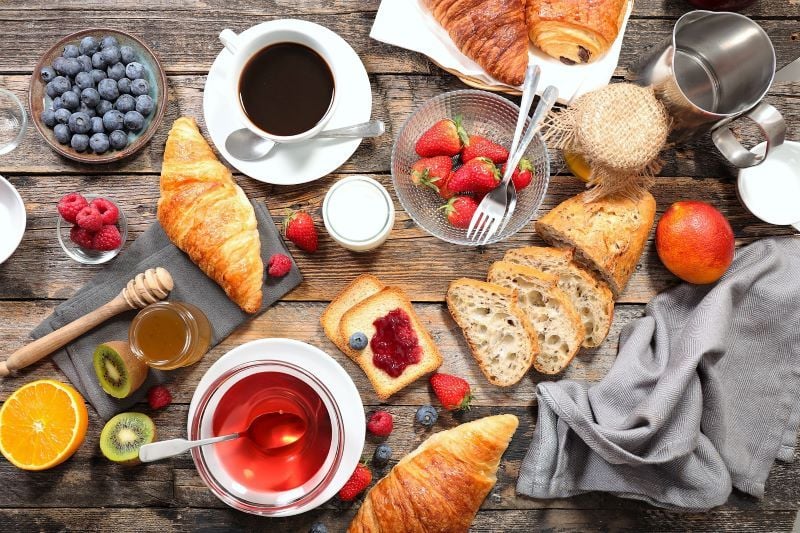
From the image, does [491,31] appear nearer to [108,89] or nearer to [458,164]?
[458,164]

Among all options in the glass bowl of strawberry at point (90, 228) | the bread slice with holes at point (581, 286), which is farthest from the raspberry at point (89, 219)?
the bread slice with holes at point (581, 286)

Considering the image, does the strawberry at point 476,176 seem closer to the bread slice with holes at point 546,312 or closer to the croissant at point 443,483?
the bread slice with holes at point 546,312

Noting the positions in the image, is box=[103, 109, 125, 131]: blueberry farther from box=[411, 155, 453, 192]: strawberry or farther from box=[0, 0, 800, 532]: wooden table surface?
box=[411, 155, 453, 192]: strawberry

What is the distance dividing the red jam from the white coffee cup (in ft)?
2.04

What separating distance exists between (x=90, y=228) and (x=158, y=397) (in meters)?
0.56

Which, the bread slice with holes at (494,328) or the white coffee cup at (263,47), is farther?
the bread slice with holes at (494,328)

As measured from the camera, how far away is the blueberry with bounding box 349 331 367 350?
201 centimetres

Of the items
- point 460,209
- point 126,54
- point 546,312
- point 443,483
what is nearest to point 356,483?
point 443,483

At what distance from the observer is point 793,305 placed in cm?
202

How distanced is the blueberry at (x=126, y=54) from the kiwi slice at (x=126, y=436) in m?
1.11

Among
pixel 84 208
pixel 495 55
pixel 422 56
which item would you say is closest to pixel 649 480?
pixel 495 55

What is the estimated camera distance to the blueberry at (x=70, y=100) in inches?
77.4

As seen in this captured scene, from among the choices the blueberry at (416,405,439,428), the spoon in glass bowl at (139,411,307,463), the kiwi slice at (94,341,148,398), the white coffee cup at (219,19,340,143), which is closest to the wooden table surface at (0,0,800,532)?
the blueberry at (416,405,439,428)

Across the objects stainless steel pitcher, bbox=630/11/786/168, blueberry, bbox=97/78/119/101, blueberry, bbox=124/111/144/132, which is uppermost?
stainless steel pitcher, bbox=630/11/786/168
